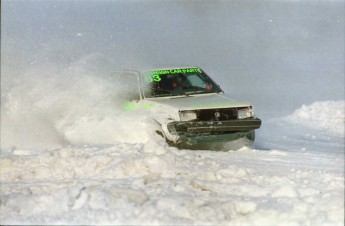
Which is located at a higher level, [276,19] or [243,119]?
[276,19]

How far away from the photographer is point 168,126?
9062mm

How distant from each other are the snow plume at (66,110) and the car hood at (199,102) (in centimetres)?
54

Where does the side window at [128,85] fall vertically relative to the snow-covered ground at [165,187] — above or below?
above

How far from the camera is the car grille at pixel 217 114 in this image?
909 centimetres

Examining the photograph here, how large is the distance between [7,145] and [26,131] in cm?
43

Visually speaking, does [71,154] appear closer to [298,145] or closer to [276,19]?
[298,145]

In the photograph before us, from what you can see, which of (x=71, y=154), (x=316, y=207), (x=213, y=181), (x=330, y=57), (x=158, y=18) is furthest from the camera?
(x=330, y=57)

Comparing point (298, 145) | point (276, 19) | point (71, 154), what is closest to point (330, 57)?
point (276, 19)

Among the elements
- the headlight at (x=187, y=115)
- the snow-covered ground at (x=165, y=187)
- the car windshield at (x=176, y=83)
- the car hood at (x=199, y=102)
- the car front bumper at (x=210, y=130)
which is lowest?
the snow-covered ground at (x=165, y=187)

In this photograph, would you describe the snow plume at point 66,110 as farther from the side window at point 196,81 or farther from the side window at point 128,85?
the side window at point 196,81

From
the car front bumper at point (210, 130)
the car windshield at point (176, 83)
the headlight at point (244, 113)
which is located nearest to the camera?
the car front bumper at point (210, 130)

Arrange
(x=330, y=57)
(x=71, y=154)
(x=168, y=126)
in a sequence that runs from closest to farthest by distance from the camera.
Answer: (x=71, y=154) → (x=168, y=126) → (x=330, y=57)

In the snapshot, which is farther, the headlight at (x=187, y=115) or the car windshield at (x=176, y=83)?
the car windshield at (x=176, y=83)

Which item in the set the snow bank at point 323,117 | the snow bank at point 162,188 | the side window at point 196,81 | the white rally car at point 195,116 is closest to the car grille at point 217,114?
the white rally car at point 195,116
